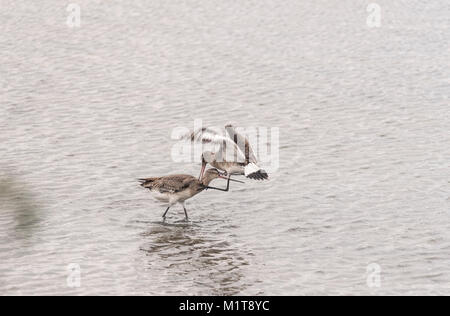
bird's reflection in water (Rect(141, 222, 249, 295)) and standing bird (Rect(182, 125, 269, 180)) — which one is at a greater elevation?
standing bird (Rect(182, 125, 269, 180))

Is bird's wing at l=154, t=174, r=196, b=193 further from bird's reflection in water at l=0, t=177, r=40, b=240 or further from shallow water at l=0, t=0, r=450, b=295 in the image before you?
bird's reflection in water at l=0, t=177, r=40, b=240

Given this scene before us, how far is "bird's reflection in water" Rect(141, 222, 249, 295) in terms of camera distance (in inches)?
383

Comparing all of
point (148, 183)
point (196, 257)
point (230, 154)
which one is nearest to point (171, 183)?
point (148, 183)

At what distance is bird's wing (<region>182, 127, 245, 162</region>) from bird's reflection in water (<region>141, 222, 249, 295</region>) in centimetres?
123

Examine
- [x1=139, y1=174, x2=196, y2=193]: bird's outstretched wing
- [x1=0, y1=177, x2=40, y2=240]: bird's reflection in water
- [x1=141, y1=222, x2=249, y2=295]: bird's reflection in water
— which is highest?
[x1=139, y1=174, x2=196, y2=193]: bird's outstretched wing

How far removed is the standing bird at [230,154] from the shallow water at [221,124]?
0.45 meters

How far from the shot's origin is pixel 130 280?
9781 millimetres

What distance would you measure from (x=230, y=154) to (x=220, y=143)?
0.33 metres

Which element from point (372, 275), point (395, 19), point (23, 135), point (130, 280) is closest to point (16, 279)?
point (130, 280)

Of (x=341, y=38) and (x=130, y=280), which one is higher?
(x=341, y=38)

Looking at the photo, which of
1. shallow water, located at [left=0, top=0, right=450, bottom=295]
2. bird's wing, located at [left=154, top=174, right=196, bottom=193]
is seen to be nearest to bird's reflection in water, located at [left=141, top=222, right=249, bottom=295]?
shallow water, located at [left=0, top=0, right=450, bottom=295]

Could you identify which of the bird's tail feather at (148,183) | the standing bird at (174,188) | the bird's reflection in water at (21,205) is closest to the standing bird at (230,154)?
the standing bird at (174,188)
